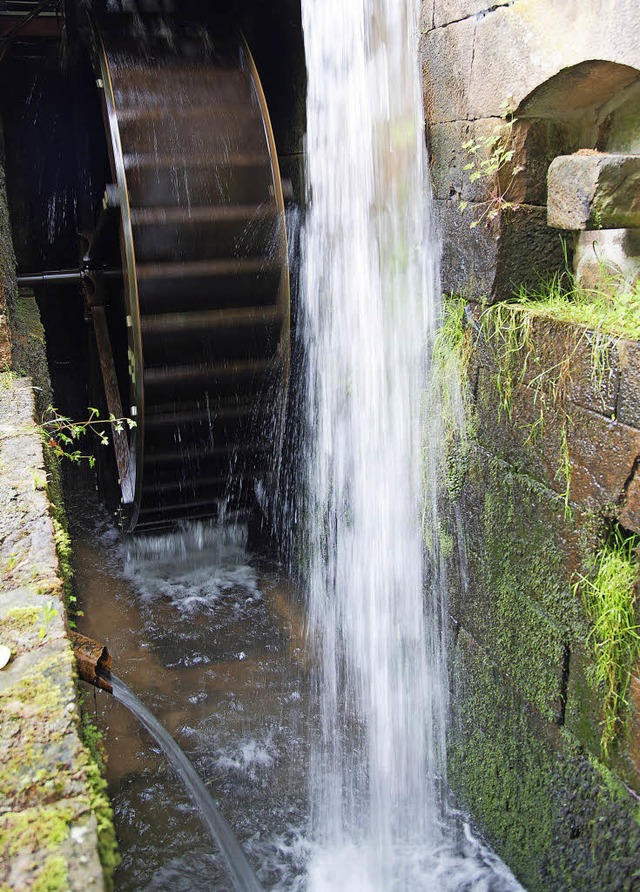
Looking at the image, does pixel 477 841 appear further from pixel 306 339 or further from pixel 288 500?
pixel 306 339

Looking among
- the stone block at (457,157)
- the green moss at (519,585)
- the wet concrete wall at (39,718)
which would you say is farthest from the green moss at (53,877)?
the stone block at (457,157)

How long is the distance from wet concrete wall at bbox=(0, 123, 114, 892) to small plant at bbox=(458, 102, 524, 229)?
175 centimetres

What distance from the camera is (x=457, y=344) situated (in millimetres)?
2881

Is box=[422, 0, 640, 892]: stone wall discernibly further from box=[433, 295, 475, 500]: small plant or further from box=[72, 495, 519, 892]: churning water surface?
box=[72, 495, 519, 892]: churning water surface

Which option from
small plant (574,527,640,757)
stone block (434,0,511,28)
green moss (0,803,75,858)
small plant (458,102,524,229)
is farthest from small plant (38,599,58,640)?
stone block (434,0,511,28)

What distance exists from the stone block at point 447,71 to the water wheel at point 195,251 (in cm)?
156

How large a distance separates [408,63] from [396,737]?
2.93 m

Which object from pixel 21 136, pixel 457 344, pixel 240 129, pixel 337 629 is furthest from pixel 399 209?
pixel 21 136

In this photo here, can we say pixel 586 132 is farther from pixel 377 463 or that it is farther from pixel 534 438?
pixel 377 463

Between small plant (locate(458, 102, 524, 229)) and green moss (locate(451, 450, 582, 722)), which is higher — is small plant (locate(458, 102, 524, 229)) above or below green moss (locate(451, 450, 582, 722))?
above

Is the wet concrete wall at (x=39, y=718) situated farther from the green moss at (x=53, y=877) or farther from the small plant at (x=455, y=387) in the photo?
the small plant at (x=455, y=387)

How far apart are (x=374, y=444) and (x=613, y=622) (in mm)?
1750

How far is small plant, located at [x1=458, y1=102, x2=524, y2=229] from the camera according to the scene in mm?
2506

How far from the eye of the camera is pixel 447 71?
2801mm
